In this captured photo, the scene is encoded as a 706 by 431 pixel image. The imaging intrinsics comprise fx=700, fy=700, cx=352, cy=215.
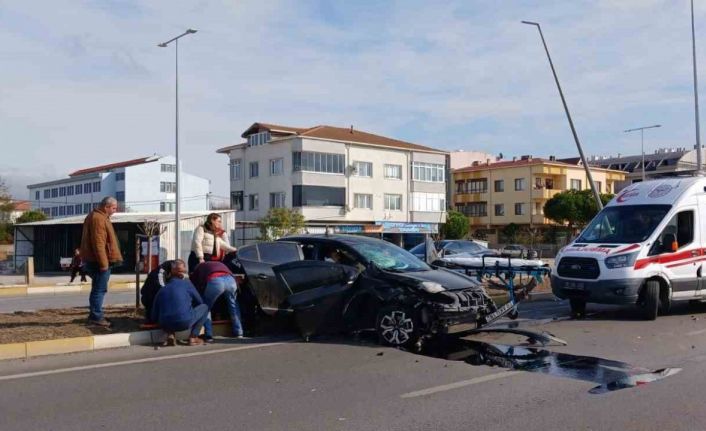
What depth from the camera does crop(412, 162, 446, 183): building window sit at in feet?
217

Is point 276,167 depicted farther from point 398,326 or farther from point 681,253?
point 398,326

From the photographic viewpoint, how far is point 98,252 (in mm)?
10148

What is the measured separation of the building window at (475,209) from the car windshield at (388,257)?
74034mm

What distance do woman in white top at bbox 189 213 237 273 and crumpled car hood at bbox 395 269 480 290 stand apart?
3382mm

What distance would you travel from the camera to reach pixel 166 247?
39.1m

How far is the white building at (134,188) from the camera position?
91125 millimetres

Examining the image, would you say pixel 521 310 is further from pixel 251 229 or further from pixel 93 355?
pixel 251 229

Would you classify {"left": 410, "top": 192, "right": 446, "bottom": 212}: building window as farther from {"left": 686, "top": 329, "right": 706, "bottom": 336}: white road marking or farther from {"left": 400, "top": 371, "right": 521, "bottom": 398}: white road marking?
{"left": 400, "top": 371, "right": 521, "bottom": 398}: white road marking

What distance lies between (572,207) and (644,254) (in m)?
61.8

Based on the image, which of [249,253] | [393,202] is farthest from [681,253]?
[393,202]

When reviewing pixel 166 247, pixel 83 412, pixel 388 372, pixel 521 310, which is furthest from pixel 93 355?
pixel 166 247

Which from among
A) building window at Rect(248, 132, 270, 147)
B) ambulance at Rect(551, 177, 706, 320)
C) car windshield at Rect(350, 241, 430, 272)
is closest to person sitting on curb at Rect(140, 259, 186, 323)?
car windshield at Rect(350, 241, 430, 272)

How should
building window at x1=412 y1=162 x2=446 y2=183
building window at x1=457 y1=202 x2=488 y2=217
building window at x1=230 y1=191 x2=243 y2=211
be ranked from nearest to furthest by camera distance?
building window at x1=230 y1=191 x2=243 y2=211 < building window at x1=412 y1=162 x2=446 y2=183 < building window at x1=457 y1=202 x2=488 y2=217

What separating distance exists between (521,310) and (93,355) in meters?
8.69
